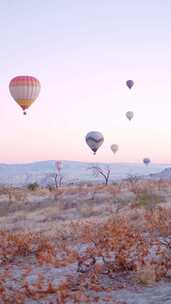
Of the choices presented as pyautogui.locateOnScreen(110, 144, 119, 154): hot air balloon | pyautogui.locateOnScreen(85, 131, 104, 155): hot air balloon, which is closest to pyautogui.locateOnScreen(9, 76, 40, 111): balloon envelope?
pyautogui.locateOnScreen(85, 131, 104, 155): hot air balloon

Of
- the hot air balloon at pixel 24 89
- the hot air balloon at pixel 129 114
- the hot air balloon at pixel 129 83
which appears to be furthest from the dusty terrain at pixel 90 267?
the hot air balloon at pixel 129 114

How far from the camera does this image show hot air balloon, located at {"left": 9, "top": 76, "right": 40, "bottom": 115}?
32.0m

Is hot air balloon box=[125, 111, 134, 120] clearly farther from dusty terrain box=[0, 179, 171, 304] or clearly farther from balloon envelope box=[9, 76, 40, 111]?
dusty terrain box=[0, 179, 171, 304]

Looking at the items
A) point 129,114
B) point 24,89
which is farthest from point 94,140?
point 129,114

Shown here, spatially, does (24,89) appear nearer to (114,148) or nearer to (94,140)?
(94,140)

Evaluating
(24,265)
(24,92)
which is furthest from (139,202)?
(24,265)

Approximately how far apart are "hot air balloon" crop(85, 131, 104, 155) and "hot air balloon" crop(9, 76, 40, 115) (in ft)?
48.8

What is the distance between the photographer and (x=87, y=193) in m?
32.0

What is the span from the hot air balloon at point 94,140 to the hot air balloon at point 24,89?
585 inches

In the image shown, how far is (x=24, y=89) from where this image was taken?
1266 inches

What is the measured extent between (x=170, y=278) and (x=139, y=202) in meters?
16.7

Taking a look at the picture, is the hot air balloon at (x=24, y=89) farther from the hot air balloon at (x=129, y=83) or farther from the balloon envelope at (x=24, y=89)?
the hot air balloon at (x=129, y=83)

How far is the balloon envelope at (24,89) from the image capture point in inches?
1260

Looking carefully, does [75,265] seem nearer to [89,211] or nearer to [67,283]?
[67,283]
